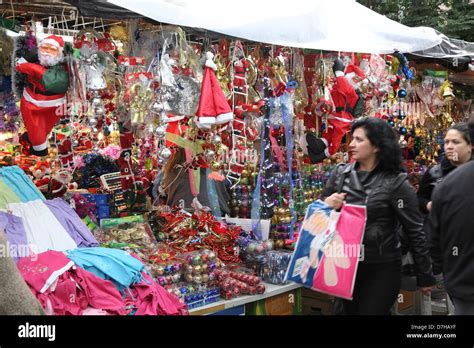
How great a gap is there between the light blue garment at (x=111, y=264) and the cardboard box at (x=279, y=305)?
105cm

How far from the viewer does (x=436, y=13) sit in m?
11.6

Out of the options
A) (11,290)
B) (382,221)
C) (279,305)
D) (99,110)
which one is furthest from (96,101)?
(279,305)

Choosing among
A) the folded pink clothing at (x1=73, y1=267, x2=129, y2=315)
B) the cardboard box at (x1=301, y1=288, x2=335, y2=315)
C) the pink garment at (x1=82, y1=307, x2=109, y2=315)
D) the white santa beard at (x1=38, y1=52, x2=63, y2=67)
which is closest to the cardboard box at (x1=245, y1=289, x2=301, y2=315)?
the cardboard box at (x1=301, y1=288, x2=335, y2=315)

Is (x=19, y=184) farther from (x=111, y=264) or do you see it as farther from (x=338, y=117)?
(x=338, y=117)

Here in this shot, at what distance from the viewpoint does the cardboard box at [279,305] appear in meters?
4.22

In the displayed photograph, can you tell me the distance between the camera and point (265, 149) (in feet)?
15.8

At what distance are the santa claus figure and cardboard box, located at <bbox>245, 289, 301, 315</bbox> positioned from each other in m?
1.96

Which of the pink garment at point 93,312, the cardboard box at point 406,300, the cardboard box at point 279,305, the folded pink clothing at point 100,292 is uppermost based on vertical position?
the folded pink clothing at point 100,292

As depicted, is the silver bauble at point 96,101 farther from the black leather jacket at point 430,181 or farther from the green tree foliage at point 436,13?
the green tree foliage at point 436,13

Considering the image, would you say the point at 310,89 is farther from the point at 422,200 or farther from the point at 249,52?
the point at 422,200

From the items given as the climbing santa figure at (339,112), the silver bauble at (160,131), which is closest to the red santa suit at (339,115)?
the climbing santa figure at (339,112)

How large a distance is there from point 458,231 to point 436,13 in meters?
10.1
